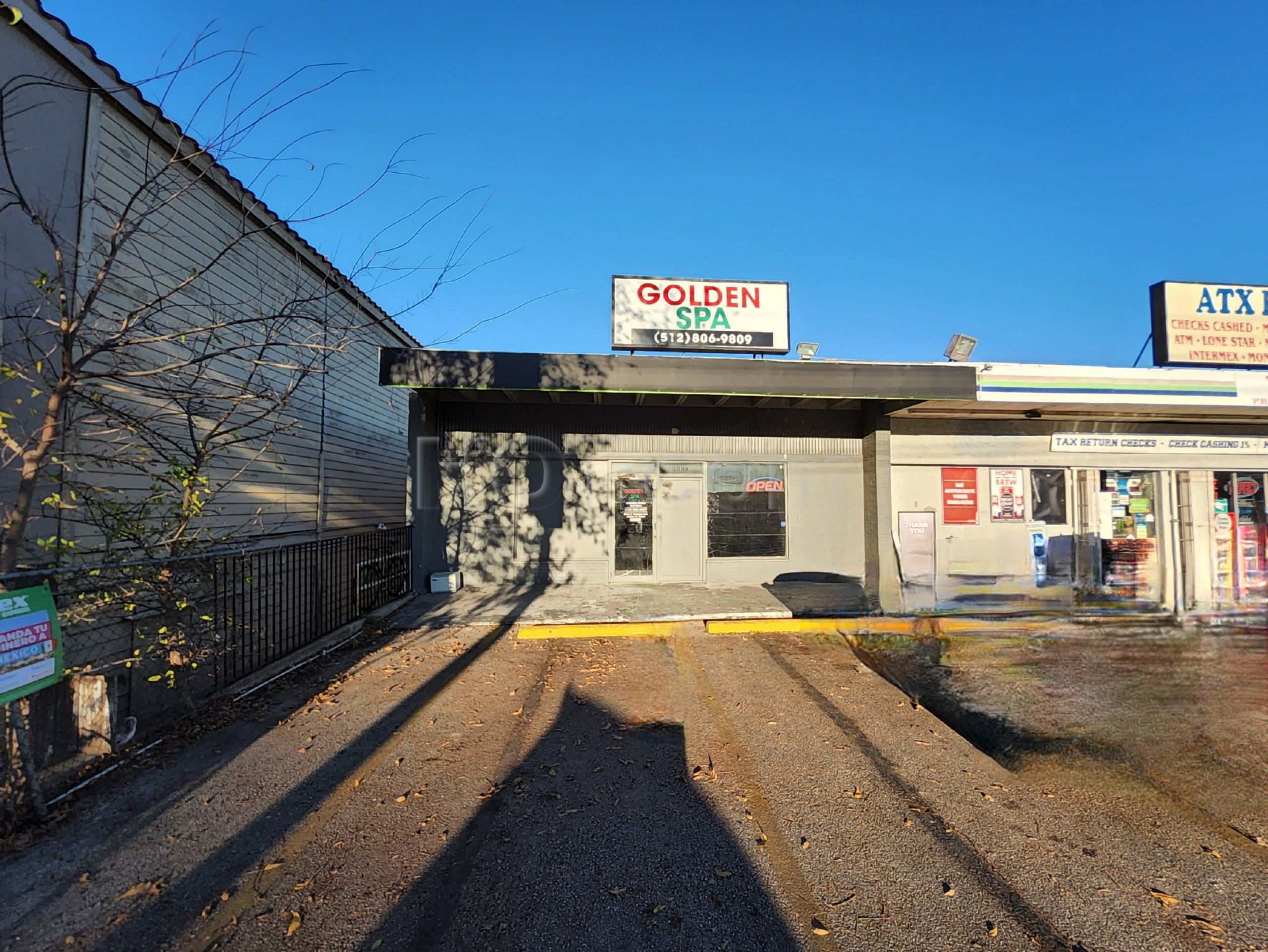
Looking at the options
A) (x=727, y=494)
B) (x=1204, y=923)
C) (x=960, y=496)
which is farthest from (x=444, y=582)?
(x=1204, y=923)

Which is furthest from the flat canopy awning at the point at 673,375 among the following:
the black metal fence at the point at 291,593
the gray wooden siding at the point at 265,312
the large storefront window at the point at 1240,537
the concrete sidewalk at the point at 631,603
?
the large storefront window at the point at 1240,537

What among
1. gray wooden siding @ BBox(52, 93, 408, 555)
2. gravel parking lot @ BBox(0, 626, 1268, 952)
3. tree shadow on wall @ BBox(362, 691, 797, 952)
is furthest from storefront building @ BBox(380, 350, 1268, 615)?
tree shadow on wall @ BBox(362, 691, 797, 952)

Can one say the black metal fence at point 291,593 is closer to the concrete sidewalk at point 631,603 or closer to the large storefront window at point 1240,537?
the concrete sidewalk at point 631,603

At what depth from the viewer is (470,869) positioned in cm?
315

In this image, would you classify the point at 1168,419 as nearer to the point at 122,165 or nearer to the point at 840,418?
the point at 840,418

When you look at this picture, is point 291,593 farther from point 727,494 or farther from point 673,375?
point 727,494

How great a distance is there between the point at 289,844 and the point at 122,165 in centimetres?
680

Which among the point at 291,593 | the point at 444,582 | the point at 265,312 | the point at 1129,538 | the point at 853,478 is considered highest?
the point at 265,312

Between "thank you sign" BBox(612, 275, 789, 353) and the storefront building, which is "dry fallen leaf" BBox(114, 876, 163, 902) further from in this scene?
"thank you sign" BBox(612, 275, 789, 353)

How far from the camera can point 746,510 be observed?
11.6 metres

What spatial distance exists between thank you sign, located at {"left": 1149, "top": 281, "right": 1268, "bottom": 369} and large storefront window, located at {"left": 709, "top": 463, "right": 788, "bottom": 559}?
7391 millimetres

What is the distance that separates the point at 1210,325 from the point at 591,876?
14276mm

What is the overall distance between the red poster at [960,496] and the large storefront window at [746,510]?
9.33 feet

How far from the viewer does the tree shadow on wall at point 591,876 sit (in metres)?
2.68
